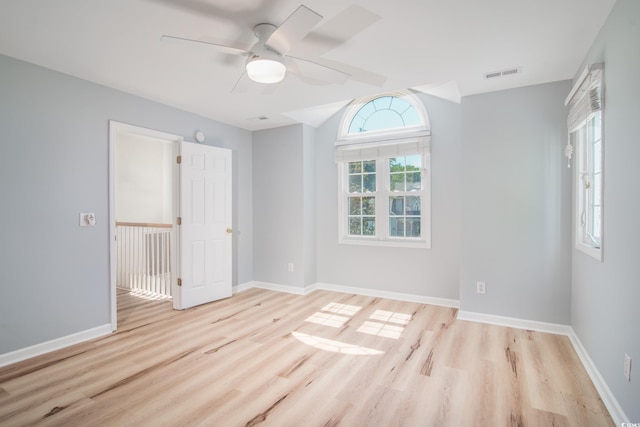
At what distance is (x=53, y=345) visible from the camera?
2775 mm

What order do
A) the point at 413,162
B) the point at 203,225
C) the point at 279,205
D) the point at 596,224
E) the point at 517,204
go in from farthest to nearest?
the point at 279,205, the point at 413,162, the point at 203,225, the point at 517,204, the point at 596,224

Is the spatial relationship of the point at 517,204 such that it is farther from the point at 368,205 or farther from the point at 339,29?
the point at 339,29

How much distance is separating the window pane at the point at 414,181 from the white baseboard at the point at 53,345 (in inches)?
151

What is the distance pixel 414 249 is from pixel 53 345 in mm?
3928

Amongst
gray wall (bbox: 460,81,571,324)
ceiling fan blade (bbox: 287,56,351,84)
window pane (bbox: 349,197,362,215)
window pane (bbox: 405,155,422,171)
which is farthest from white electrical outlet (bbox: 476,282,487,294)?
ceiling fan blade (bbox: 287,56,351,84)

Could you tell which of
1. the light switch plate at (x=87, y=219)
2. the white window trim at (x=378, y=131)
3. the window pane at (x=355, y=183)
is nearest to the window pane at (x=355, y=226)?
the window pane at (x=355, y=183)

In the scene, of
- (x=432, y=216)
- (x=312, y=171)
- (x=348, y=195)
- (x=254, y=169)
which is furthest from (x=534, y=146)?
(x=254, y=169)

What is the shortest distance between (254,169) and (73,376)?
3.42 m

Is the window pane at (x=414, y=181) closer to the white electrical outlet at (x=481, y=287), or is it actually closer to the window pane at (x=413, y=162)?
the window pane at (x=413, y=162)

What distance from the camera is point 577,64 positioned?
8.88ft

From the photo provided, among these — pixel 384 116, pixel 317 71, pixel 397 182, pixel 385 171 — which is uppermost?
pixel 384 116

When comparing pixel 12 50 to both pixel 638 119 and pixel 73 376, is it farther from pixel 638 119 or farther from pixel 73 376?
pixel 638 119

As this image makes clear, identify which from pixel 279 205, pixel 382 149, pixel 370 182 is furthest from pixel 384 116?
pixel 279 205

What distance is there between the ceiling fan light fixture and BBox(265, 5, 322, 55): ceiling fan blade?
93 millimetres
